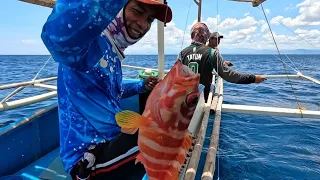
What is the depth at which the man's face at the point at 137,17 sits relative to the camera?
1472mm

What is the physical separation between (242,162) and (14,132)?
3.59 meters

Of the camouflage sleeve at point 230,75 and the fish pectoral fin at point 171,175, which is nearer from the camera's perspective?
the fish pectoral fin at point 171,175

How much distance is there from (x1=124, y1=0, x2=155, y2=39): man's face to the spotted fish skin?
471mm

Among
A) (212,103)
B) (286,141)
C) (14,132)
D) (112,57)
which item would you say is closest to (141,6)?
(112,57)

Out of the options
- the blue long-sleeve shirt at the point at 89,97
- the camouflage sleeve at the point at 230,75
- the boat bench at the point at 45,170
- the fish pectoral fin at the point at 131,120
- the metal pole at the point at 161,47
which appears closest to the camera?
the fish pectoral fin at the point at 131,120

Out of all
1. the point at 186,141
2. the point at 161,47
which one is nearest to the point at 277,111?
the point at 161,47

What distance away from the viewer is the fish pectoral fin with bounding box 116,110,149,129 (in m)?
1.22

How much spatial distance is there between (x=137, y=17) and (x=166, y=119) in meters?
0.68

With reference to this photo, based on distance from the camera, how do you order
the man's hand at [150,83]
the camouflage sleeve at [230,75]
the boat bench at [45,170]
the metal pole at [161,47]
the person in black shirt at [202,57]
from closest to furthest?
the man's hand at [150,83] → the boat bench at [45,170] → the metal pole at [161,47] → the camouflage sleeve at [230,75] → the person in black shirt at [202,57]

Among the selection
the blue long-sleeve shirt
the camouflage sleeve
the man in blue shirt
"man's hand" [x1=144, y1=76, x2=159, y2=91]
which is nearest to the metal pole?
"man's hand" [x1=144, y1=76, x2=159, y2=91]

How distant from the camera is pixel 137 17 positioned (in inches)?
59.8

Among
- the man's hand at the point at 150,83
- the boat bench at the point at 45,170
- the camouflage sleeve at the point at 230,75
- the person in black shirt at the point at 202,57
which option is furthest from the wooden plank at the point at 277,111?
the boat bench at the point at 45,170

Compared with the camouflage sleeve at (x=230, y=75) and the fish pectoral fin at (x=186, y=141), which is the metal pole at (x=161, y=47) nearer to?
the camouflage sleeve at (x=230, y=75)

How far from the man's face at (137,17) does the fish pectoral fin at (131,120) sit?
59 centimetres
